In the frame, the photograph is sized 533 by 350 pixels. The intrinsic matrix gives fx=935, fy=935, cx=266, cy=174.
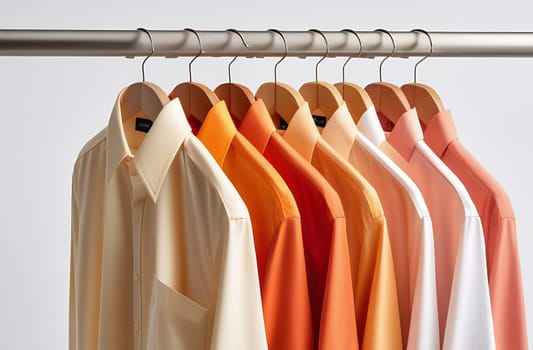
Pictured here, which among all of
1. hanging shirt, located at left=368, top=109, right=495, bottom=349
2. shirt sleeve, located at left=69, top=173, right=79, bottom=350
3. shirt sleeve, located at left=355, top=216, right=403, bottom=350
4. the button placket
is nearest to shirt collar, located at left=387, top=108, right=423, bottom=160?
hanging shirt, located at left=368, top=109, right=495, bottom=349

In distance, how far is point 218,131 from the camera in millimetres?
1481

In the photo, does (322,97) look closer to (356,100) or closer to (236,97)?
(356,100)

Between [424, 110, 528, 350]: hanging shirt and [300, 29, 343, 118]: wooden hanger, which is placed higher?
[300, 29, 343, 118]: wooden hanger

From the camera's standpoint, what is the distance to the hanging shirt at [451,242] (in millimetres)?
1504

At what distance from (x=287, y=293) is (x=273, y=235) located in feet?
0.30

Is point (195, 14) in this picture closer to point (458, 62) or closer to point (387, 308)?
point (458, 62)

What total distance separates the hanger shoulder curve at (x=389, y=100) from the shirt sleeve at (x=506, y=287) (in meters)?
0.29

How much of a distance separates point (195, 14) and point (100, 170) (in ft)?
3.86

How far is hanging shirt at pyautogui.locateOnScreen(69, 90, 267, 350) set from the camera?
1.36m

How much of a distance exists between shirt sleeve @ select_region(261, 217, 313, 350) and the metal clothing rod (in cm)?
33

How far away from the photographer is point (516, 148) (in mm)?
3148

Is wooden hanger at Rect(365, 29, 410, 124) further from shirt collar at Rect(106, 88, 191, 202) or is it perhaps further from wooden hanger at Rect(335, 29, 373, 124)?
shirt collar at Rect(106, 88, 191, 202)

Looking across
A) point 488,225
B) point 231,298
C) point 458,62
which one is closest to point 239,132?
point 231,298

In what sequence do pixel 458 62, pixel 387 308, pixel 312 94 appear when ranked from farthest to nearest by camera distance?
pixel 458 62
pixel 312 94
pixel 387 308
